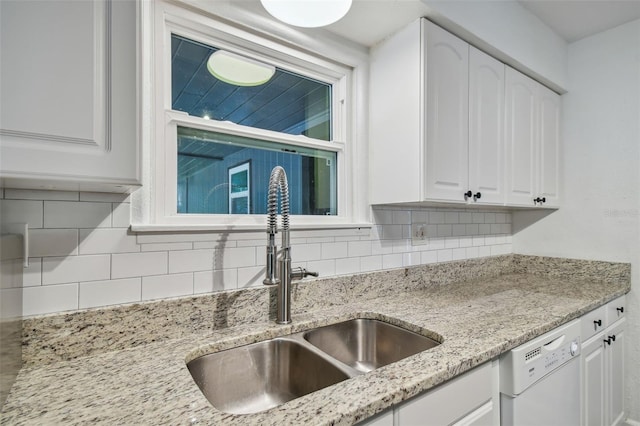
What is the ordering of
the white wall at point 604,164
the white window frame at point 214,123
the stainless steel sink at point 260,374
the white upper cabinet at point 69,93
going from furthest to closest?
the white wall at point 604,164, the white window frame at point 214,123, the stainless steel sink at point 260,374, the white upper cabinet at point 69,93

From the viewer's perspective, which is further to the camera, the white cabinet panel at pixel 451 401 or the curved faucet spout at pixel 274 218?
the curved faucet spout at pixel 274 218

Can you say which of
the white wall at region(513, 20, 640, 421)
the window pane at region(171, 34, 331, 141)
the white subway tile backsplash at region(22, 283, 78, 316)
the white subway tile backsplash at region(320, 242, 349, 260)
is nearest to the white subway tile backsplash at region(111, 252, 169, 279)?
the white subway tile backsplash at region(22, 283, 78, 316)

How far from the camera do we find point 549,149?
220 cm

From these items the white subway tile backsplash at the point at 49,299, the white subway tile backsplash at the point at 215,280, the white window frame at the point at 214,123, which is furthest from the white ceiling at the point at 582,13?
the white subway tile backsplash at the point at 49,299

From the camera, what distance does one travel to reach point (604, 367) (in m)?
1.75

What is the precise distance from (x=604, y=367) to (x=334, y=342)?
154 cm

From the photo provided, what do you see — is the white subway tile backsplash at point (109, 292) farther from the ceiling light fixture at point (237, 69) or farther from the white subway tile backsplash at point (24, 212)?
the ceiling light fixture at point (237, 69)

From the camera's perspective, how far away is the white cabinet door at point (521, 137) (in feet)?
6.29

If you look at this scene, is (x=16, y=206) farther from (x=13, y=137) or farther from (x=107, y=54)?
(x=107, y=54)

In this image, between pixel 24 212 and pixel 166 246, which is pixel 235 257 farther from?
pixel 24 212

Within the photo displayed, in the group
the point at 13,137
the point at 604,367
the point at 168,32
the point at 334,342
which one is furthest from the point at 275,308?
the point at 604,367

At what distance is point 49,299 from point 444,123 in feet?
5.39

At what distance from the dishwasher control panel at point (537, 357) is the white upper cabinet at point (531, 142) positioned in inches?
31.3

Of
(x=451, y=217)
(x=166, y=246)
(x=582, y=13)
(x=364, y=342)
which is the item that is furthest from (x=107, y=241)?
(x=582, y=13)
